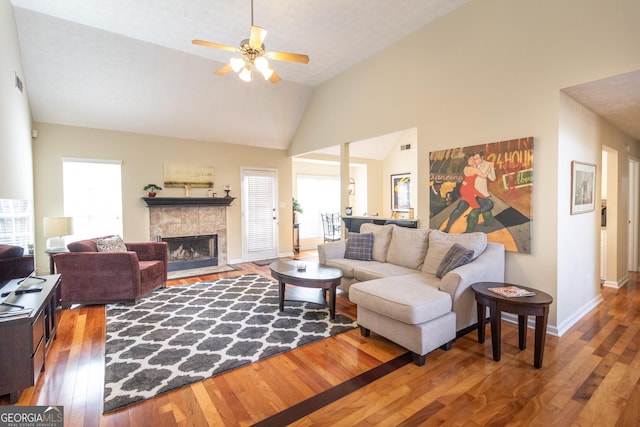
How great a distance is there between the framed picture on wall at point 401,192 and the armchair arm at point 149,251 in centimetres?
608

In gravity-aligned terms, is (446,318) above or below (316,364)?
above

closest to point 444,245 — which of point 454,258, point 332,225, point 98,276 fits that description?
point 454,258

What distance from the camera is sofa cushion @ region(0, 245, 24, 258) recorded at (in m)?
2.32

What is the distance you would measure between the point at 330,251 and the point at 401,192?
4626mm

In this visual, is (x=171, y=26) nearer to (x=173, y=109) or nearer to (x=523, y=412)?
(x=173, y=109)

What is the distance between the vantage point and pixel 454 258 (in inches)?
123

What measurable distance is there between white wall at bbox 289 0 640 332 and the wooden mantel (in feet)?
12.6

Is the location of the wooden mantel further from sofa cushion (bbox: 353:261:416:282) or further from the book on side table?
the book on side table

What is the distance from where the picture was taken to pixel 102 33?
400cm

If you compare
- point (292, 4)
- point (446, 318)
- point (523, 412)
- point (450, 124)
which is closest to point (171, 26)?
point (292, 4)

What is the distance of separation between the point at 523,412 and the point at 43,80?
6.73 m

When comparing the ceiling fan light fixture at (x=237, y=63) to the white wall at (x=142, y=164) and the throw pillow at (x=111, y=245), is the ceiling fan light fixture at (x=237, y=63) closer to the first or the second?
the throw pillow at (x=111, y=245)

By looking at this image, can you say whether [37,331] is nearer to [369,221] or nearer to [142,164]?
[142,164]

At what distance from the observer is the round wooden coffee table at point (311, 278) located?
3.42m
